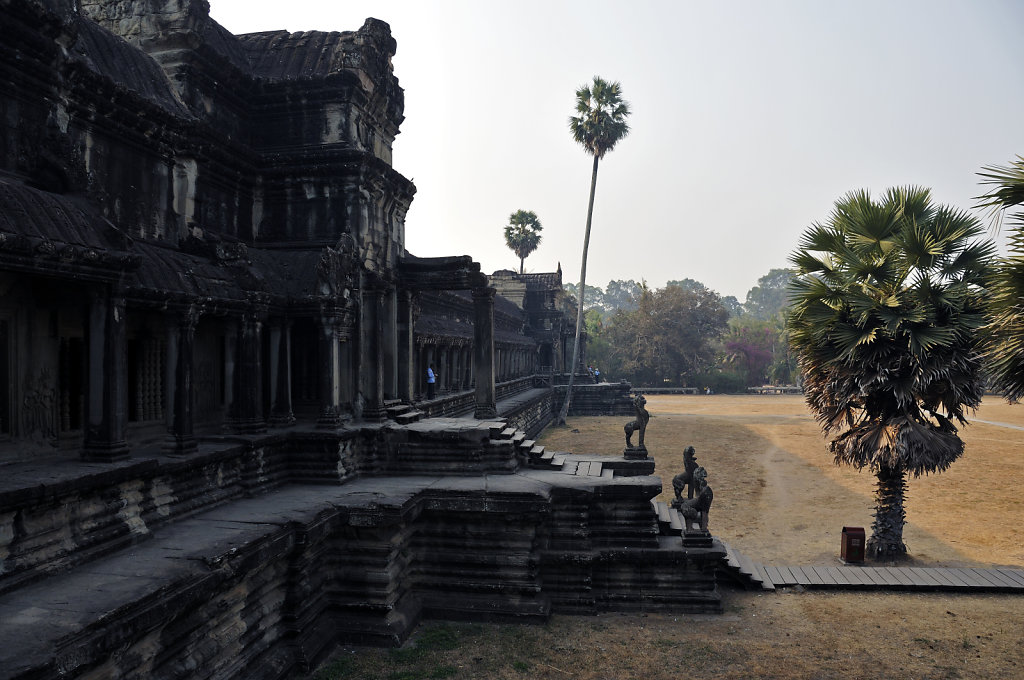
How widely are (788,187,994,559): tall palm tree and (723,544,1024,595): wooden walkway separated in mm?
1792

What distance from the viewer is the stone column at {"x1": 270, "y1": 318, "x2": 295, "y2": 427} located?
37.1ft

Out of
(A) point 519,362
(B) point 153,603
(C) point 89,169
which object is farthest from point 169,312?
(A) point 519,362

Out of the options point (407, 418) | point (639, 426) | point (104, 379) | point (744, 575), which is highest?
point (104, 379)

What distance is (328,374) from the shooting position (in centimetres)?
1125

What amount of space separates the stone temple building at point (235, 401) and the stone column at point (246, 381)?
0.05 metres

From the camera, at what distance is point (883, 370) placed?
11883 millimetres

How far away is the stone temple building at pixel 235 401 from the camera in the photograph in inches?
257

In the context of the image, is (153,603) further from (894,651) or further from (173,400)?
(894,651)

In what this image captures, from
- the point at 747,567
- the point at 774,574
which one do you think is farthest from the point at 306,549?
the point at 774,574

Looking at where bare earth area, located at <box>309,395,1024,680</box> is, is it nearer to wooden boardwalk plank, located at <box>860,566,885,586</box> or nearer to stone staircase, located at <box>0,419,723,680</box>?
wooden boardwalk plank, located at <box>860,566,885,586</box>

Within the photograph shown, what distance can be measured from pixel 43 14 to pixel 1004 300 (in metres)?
11.4

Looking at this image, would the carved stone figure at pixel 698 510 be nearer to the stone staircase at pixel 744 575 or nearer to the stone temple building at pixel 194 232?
the stone staircase at pixel 744 575

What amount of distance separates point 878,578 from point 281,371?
10.3 metres

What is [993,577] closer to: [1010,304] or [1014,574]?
[1014,574]
